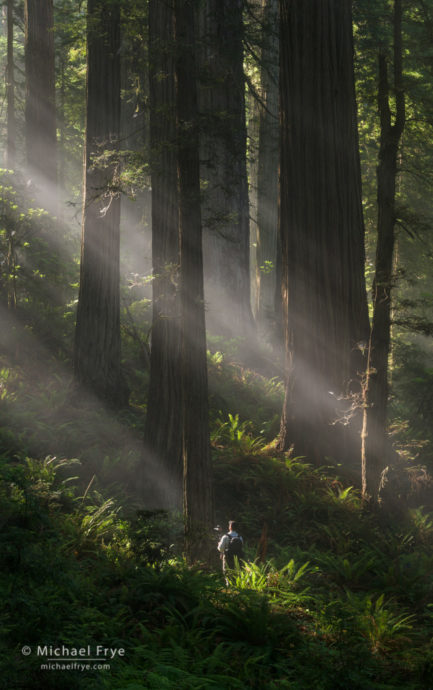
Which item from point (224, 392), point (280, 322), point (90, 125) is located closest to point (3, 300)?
point (90, 125)

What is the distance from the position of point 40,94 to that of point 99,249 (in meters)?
7.77

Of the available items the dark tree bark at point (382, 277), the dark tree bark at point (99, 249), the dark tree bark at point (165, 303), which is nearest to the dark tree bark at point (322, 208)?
the dark tree bark at point (382, 277)

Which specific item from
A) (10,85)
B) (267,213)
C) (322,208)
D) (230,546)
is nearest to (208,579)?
(230,546)

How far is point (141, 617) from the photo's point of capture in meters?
4.94

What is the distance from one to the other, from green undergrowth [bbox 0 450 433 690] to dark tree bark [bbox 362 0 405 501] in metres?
0.88

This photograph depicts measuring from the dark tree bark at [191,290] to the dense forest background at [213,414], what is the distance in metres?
0.03

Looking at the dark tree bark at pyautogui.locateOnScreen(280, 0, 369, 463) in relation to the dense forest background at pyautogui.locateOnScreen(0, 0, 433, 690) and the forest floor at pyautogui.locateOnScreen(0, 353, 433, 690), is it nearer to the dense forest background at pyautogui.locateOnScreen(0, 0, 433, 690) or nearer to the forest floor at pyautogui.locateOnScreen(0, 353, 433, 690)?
the dense forest background at pyautogui.locateOnScreen(0, 0, 433, 690)

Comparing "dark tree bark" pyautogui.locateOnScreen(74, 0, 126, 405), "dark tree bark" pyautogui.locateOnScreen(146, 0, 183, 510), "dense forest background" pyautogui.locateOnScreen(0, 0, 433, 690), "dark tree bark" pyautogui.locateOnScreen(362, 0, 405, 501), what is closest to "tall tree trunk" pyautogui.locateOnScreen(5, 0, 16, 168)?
"dense forest background" pyautogui.locateOnScreen(0, 0, 433, 690)

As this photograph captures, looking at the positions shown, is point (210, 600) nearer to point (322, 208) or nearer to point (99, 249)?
point (322, 208)

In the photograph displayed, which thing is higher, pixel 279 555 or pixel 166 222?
pixel 166 222

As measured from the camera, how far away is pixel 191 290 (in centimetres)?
719

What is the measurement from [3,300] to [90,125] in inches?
171

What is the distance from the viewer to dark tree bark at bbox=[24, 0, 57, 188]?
1552cm

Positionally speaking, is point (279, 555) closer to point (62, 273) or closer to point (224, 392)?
point (224, 392)
